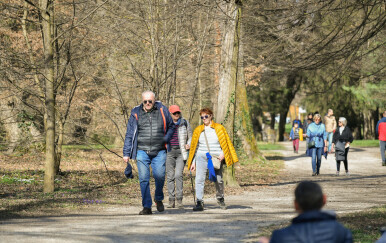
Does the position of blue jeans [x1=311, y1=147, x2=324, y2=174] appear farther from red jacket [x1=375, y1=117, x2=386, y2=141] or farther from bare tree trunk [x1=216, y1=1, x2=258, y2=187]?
bare tree trunk [x1=216, y1=1, x2=258, y2=187]

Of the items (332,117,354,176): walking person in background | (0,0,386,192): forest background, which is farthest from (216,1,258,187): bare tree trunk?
(332,117,354,176): walking person in background

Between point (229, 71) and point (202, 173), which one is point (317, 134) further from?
point (202, 173)

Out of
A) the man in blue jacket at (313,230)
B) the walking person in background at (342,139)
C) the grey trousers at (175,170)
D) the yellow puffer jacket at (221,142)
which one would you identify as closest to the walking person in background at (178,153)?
the grey trousers at (175,170)

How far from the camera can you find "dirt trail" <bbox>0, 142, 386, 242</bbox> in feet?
25.4

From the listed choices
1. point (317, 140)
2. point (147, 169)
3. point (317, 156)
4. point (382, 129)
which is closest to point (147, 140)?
point (147, 169)

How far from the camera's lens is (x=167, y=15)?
1545 centimetres

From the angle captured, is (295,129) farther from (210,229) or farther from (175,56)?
(210,229)

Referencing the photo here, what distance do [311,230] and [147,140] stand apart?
21.4 feet

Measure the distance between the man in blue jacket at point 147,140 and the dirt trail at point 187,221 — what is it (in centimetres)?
63

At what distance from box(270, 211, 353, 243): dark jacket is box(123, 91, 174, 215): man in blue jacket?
6380 millimetres

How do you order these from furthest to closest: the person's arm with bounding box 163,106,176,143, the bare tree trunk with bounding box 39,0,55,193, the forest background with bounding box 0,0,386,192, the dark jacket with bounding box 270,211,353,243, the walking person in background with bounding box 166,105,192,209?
the forest background with bounding box 0,0,386,192 < the bare tree trunk with bounding box 39,0,55,193 < the walking person in background with bounding box 166,105,192,209 < the person's arm with bounding box 163,106,176,143 < the dark jacket with bounding box 270,211,353,243

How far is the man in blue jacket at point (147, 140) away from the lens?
10.0 m

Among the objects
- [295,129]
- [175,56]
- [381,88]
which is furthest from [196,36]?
[381,88]

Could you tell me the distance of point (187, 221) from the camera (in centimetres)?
925
